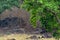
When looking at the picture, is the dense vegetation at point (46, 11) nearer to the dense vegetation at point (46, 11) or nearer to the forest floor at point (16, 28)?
the dense vegetation at point (46, 11)

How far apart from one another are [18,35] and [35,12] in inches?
836

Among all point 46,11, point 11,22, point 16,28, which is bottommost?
point 16,28

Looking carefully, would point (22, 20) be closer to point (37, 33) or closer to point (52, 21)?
point (37, 33)

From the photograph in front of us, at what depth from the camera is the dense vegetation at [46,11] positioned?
1333 centimetres

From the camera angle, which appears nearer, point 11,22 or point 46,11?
point 46,11

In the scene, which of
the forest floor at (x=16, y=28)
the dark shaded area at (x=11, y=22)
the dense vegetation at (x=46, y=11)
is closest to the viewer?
the dense vegetation at (x=46, y=11)

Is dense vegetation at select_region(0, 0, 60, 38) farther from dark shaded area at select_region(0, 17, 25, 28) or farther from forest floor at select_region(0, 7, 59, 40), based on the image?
dark shaded area at select_region(0, 17, 25, 28)

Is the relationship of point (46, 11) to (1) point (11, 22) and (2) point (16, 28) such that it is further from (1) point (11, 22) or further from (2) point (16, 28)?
(1) point (11, 22)

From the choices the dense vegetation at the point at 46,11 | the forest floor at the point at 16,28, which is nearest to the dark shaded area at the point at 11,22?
the forest floor at the point at 16,28

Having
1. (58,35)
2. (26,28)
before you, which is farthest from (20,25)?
(58,35)

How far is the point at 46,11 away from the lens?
14102 millimetres

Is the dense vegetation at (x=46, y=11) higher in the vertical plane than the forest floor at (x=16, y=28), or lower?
higher

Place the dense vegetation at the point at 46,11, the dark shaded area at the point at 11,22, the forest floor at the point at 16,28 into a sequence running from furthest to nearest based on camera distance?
the dark shaded area at the point at 11,22 → the forest floor at the point at 16,28 → the dense vegetation at the point at 46,11

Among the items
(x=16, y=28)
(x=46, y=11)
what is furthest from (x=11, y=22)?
(x=46, y=11)
